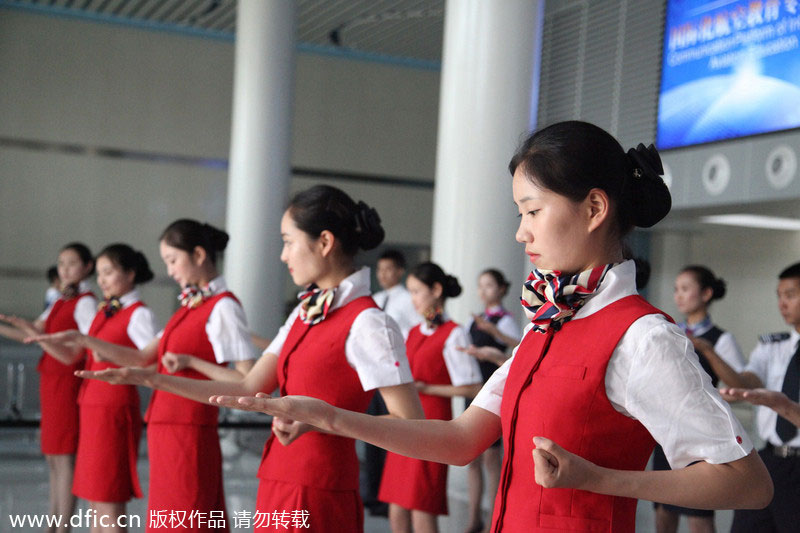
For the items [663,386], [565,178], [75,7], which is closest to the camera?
[663,386]

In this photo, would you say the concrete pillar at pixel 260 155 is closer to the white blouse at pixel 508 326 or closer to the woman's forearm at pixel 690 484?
the white blouse at pixel 508 326

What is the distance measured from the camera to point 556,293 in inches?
56.1

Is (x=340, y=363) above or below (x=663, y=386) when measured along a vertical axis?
below

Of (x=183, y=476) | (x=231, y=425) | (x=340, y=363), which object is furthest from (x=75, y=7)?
(x=340, y=363)

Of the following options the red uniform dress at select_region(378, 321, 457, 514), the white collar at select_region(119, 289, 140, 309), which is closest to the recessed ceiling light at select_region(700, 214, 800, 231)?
the red uniform dress at select_region(378, 321, 457, 514)

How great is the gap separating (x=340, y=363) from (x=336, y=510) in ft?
1.29

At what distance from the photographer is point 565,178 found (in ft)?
4.57

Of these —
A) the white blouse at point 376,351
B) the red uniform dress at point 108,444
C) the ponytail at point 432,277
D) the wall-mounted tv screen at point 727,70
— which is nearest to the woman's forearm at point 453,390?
the ponytail at point 432,277

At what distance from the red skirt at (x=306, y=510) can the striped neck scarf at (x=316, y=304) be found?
45cm

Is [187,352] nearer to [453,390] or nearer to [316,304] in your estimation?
[316,304]

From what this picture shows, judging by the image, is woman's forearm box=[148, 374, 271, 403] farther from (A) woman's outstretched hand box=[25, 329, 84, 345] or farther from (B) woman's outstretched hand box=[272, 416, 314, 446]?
(A) woman's outstretched hand box=[25, 329, 84, 345]

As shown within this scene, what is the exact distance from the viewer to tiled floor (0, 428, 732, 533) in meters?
5.16

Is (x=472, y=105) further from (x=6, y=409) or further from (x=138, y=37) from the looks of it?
(x=138, y=37)

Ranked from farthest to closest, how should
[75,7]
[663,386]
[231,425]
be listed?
[75,7] < [231,425] < [663,386]
